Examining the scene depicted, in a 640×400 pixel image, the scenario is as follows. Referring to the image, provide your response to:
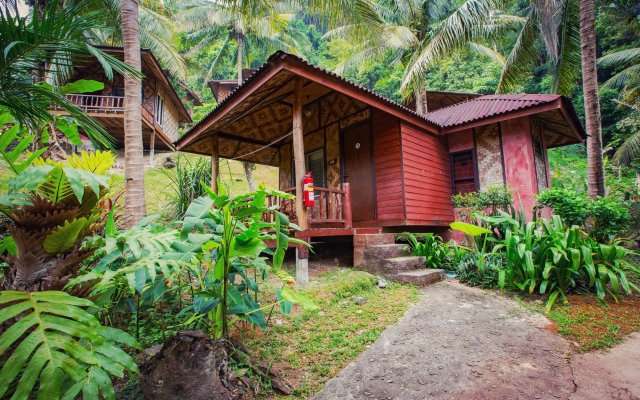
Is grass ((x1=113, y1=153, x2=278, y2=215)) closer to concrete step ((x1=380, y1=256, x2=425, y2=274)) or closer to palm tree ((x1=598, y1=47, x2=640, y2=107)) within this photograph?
concrete step ((x1=380, y1=256, x2=425, y2=274))

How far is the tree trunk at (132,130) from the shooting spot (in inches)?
182

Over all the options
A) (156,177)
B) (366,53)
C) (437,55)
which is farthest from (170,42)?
(437,55)

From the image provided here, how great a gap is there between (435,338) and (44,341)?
9.83 feet

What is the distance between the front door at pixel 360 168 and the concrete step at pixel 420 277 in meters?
2.30

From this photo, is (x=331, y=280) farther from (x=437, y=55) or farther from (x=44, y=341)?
(x=437, y=55)

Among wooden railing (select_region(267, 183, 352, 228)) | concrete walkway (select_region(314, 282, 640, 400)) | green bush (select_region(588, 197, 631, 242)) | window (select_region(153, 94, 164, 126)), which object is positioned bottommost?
concrete walkway (select_region(314, 282, 640, 400))

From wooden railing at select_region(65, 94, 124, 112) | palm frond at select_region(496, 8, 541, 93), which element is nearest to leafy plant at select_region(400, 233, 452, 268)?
palm frond at select_region(496, 8, 541, 93)

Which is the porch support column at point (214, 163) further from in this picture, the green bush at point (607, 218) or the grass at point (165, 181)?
the green bush at point (607, 218)

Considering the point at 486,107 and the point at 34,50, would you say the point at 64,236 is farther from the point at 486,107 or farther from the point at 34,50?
the point at 486,107

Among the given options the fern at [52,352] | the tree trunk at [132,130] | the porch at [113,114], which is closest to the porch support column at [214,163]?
the tree trunk at [132,130]

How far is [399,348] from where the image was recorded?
2863 mm

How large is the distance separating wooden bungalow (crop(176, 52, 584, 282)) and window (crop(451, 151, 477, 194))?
3 centimetres

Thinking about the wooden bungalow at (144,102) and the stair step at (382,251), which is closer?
the stair step at (382,251)

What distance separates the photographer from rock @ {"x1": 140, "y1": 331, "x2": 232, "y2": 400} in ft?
5.94
